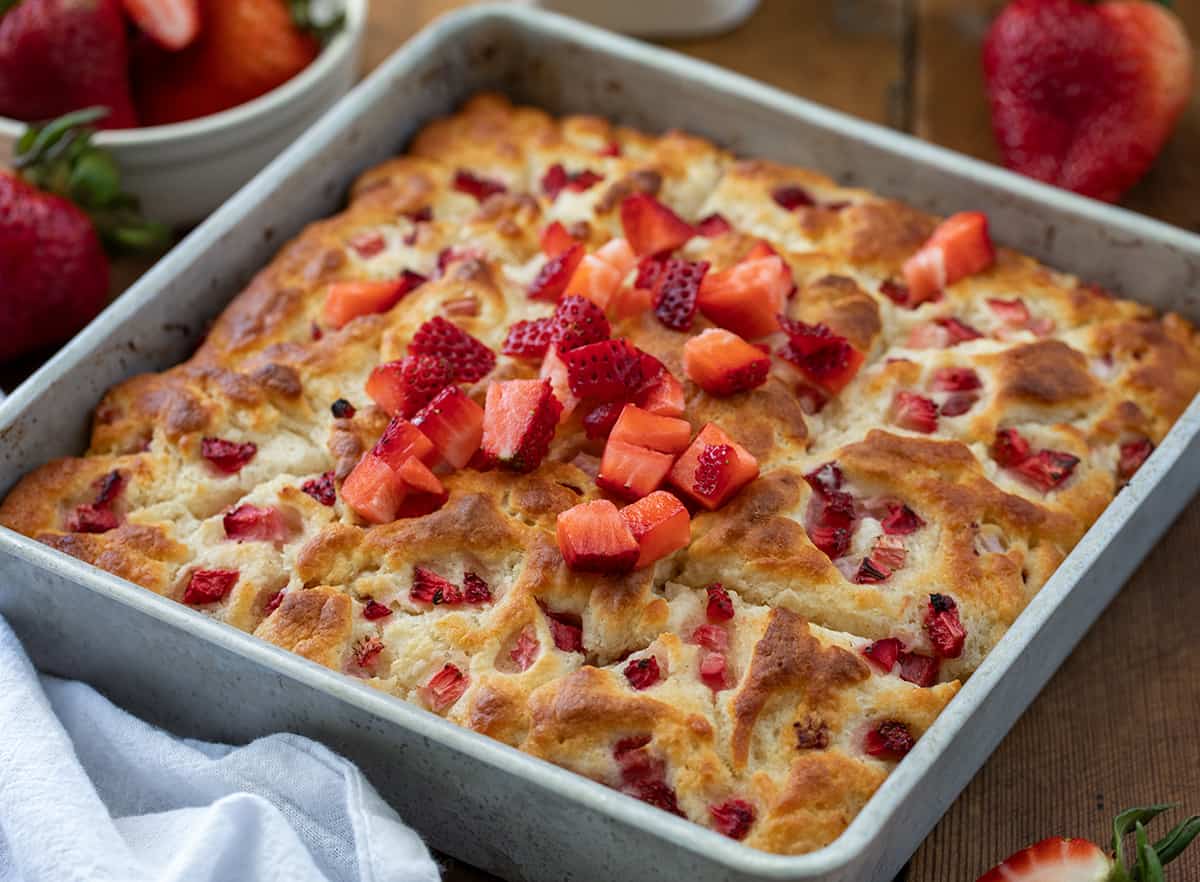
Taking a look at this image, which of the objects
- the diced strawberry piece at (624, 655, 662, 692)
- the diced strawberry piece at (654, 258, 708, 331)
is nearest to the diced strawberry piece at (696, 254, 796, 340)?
the diced strawberry piece at (654, 258, 708, 331)

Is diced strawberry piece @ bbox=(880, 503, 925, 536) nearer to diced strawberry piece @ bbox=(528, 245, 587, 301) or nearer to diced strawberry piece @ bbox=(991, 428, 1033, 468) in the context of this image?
diced strawberry piece @ bbox=(991, 428, 1033, 468)

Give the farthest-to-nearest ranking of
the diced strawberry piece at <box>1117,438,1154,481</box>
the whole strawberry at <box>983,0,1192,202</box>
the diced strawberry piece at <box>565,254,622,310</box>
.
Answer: the whole strawberry at <box>983,0,1192,202</box> < the diced strawberry piece at <box>565,254,622,310</box> < the diced strawberry piece at <box>1117,438,1154,481</box>

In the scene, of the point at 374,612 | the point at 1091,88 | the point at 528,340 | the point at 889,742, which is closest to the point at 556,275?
the point at 528,340

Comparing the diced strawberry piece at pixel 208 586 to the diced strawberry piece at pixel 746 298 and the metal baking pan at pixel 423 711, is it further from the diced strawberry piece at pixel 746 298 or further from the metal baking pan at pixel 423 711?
the diced strawberry piece at pixel 746 298

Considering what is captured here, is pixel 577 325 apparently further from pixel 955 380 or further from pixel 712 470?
pixel 955 380

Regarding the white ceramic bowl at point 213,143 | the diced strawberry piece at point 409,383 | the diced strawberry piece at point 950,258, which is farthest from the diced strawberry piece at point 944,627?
the white ceramic bowl at point 213,143

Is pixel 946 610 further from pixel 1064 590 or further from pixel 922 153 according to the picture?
pixel 922 153
